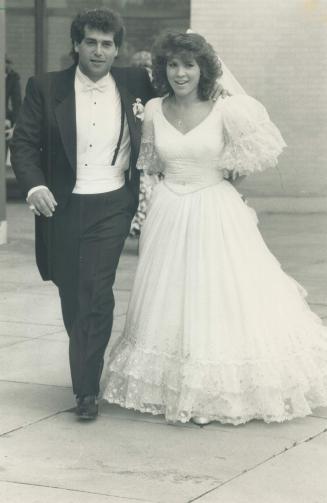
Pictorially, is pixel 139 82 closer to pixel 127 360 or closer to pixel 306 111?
pixel 127 360

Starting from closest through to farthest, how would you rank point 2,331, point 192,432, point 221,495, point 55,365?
point 221,495 → point 192,432 → point 55,365 → point 2,331

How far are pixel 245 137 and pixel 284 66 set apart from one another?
8422 millimetres

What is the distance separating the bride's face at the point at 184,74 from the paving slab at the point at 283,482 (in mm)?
1746

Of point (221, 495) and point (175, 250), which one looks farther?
point (175, 250)

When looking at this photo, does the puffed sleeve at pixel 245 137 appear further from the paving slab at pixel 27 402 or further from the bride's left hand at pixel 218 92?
the paving slab at pixel 27 402

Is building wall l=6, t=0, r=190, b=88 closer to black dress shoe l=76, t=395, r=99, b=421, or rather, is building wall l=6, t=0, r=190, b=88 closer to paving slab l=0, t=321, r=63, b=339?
paving slab l=0, t=321, r=63, b=339

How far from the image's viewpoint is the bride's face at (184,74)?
5.72 m

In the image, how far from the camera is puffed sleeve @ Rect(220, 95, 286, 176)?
5738 mm

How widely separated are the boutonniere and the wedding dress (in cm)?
6

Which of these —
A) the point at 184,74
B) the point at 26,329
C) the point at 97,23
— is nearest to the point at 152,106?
the point at 184,74

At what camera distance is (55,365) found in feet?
22.6

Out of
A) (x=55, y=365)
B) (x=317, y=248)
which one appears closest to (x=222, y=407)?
(x=55, y=365)

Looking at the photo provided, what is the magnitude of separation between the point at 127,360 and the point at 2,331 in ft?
6.93

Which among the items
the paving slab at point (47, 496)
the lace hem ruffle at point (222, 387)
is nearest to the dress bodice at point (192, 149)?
the lace hem ruffle at point (222, 387)
